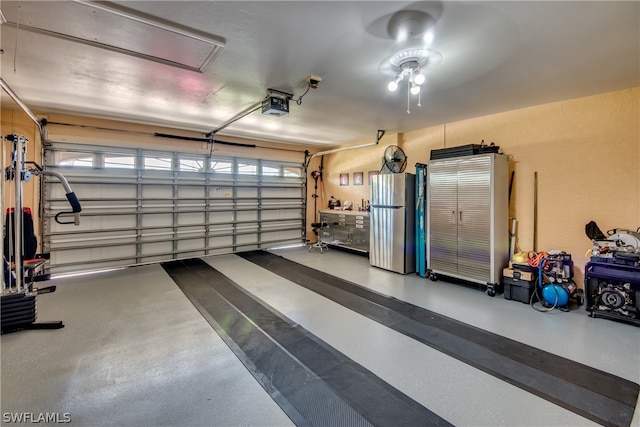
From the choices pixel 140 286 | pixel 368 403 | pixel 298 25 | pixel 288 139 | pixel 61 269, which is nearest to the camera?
pixel 368 403

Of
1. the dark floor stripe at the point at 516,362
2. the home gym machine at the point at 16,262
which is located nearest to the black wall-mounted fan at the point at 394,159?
the dark floor stripe at the point at 516,362

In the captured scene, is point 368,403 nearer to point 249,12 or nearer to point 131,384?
point 131,384

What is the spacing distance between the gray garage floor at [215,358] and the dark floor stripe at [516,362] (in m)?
0.11

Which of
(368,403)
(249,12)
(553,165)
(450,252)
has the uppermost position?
(249,12)

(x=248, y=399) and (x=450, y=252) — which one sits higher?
(x=450, y=252)

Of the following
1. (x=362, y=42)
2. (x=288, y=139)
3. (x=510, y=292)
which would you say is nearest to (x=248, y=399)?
(x=362, y=42)

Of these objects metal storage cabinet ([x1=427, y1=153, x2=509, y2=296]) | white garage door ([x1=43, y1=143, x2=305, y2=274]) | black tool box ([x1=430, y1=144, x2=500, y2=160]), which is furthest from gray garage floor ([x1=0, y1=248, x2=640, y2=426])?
black tool box ([x1=430, y1=144, x2=500, y2=160])

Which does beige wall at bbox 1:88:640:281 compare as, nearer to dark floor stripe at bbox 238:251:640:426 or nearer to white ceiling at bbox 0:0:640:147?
white ceiling at bbox 0:0:640:147

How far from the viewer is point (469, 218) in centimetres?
429

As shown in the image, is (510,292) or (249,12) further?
(510,292)

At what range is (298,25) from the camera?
223 cm

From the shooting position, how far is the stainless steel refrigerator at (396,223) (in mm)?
5148

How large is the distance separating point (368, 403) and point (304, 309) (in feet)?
5.58

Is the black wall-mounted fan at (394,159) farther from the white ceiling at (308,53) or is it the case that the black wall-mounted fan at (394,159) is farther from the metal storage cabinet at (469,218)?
the white ceiling at (308,53)
